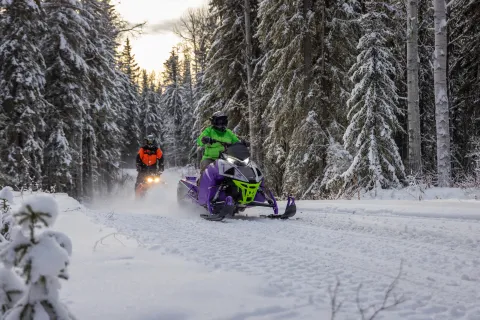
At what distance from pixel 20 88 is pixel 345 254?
16.7m

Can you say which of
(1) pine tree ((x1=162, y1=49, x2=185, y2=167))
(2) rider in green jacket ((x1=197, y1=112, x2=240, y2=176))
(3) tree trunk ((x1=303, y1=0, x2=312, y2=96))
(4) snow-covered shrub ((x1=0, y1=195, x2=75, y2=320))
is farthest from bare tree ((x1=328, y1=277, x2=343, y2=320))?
(1) pine tree ((x1=162, y1=49, x2=185, y2=167))

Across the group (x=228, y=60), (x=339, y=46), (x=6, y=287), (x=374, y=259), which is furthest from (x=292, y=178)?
(x=6, y=287)

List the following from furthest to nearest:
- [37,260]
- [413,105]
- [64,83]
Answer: [64,83] → [413,105] → [37,260]

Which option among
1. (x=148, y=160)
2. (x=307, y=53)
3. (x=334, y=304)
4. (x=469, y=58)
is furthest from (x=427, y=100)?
(x=334, y=304)

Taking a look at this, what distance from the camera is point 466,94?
15.9m

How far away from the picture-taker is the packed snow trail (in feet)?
9.18

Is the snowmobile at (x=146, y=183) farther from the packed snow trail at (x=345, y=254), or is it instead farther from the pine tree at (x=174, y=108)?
the pine tree at (x=174, y=108)

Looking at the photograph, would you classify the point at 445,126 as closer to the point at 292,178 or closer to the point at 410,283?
the point at 292,178

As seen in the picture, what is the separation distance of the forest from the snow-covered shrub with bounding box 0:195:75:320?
9.73 m

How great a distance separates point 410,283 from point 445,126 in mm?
8584

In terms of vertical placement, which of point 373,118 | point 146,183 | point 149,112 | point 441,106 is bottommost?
point 146,183

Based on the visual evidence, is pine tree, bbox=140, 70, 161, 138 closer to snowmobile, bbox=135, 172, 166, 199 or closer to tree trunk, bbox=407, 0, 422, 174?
snowmobile, bbox=135, 172, 166, 199

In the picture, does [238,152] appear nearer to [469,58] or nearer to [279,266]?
[279,266]

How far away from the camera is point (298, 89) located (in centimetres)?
1384
